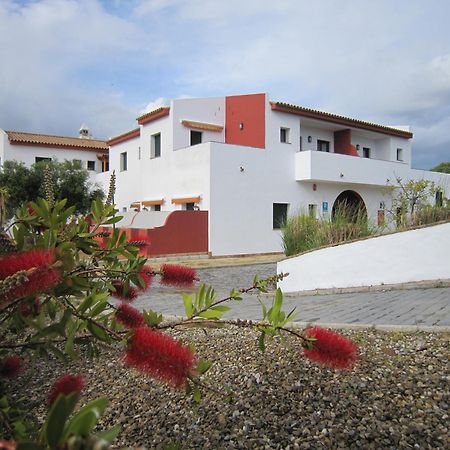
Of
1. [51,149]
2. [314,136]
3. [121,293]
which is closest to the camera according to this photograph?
[121,293]

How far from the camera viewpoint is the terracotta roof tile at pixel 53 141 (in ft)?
87.7

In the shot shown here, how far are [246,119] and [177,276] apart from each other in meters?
18.8

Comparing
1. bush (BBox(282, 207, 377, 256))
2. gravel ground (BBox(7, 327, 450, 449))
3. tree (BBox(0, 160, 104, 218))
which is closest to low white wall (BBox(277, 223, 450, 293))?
bush (BBox(282, 207, 377, 256))

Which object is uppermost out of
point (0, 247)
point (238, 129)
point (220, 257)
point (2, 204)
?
point (238, 129)

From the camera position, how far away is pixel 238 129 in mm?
20234

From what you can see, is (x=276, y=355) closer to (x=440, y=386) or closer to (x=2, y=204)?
(x=440, y=386)

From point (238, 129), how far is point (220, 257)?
20.2 feet

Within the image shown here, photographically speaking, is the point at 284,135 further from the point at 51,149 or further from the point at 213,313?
the point at 213,313

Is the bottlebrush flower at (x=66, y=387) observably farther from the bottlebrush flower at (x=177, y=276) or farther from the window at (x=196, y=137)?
the window at (x=196, y=137)

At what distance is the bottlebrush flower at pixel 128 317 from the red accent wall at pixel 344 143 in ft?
73.2

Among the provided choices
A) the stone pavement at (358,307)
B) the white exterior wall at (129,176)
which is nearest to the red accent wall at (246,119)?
the white exterior wall at (129,176)

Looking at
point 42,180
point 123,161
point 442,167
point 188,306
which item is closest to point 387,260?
point 188,306

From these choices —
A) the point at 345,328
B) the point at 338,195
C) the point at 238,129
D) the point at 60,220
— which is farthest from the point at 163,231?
the point at 60,220

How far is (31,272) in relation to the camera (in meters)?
0.92
